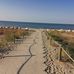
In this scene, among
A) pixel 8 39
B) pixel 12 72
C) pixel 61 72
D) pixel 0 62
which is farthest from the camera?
pixel 8 39

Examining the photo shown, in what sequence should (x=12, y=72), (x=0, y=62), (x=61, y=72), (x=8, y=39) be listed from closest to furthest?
(x=12, y=72), (x=61, y=72), (x=0, y=62), (x=8, y=39)

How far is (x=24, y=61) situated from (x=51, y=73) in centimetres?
269

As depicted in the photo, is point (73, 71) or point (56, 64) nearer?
point (73, 71)

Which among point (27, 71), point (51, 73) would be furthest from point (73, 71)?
point (27, 71)

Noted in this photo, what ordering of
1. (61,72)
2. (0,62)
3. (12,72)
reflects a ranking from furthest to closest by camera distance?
(0,62) → (61,72) → (12,72)

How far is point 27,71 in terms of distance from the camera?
998 cm

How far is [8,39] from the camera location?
79.0 feet

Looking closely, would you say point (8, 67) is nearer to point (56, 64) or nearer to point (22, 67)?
point (22, 67)

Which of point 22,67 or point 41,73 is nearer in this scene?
point 41,73

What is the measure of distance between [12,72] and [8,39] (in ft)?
47.8

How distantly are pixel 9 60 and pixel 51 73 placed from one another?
11.0 ft

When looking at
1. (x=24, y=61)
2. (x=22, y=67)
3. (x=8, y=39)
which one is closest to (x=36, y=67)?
(x=22, y=67)

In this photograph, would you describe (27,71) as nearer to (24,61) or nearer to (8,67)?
(8,67)

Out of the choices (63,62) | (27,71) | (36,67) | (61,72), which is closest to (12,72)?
(27,71)
